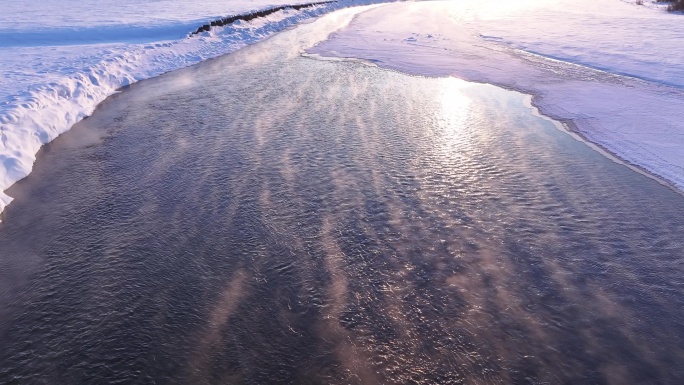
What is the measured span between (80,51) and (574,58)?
583 inches

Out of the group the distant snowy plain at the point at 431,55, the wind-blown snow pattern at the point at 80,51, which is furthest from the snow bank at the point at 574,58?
the wind-blown snow pattern at the point at 80,51

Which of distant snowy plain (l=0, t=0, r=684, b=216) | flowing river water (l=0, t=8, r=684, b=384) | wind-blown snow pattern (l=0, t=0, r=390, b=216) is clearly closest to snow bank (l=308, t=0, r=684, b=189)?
distant snowy plain (l=0, t=0, r=684, b=216)

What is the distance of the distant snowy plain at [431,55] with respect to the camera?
8.84m

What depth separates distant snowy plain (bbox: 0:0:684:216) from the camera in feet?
29.0

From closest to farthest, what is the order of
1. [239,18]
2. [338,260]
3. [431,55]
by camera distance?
[338,260]
[431,55]
[239,18]

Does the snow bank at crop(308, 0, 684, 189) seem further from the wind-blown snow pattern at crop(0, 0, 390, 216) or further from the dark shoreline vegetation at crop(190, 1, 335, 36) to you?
the dark shoreline vegetation at crop(190, 1, 335, 36)

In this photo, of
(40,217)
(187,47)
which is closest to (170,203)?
(40,217)

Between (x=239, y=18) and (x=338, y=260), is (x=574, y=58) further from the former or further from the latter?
(x=239, y=18)

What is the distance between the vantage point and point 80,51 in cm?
1516

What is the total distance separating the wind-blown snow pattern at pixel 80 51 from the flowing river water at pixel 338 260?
0.67 m

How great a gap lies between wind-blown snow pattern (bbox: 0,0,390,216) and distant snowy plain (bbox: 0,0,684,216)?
4 centimetres

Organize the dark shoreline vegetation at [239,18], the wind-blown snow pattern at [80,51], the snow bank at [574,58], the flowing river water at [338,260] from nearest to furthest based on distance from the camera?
the flowing river water at [338,260], the wind-blown snow pattern at [80,51], the snow bank at [574,58], the dark shoreline vegetation at [239,18]

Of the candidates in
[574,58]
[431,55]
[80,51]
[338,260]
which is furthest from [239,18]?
[338,260]

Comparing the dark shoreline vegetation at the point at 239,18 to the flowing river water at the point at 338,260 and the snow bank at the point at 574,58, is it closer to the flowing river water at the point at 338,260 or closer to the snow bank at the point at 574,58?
the snow bank at the point at 574,58
